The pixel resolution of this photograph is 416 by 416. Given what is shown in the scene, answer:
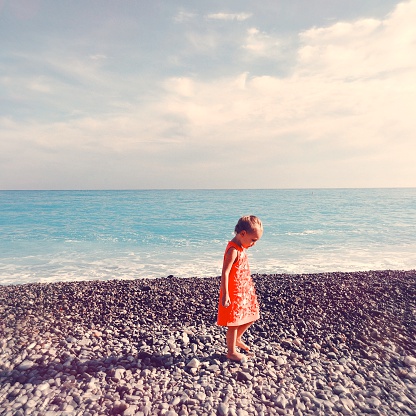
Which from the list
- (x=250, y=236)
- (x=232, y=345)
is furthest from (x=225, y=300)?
(x=250, y=236)

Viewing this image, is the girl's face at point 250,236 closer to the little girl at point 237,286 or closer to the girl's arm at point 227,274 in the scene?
the little girl at point 237,286

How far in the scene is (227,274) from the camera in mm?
4262

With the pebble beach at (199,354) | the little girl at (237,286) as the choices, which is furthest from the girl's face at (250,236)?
the pebble beach at (199,354)

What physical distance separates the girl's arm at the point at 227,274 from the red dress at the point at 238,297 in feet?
0.22

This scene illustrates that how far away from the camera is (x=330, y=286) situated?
24.5ft

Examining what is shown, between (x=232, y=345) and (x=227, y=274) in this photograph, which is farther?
(x=232, y=345)

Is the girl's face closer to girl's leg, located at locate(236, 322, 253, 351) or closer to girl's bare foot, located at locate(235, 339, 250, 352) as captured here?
girl's leg, located at locate(236, 322, 253, 351)

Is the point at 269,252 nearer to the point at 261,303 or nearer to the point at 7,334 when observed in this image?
the point at 261,303

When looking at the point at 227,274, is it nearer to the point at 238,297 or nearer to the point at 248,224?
the point at 238,297

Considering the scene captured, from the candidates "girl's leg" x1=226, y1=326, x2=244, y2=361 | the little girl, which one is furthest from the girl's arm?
→ "girl's leg" x1=226, y1=326, x2=244, y2=361

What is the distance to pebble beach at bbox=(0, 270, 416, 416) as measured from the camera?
3.69 m

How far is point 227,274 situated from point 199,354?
1.30 metres

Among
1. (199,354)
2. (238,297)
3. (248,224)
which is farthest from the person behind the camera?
(199,354)

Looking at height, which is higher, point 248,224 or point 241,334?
point 248,224
